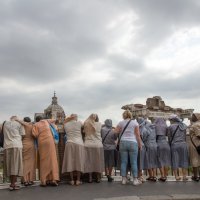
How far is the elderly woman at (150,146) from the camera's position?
10.7 m

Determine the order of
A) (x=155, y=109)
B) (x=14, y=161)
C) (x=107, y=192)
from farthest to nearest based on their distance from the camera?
(x=155, y=109), (x=14, y=161), (x=107, y=192)

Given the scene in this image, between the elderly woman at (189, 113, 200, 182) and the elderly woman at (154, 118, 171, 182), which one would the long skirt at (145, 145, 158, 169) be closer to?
the elderly woman at (154, 118, 171, 182)

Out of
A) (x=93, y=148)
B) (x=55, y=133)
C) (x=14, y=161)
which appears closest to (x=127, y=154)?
(x=93, y=148)

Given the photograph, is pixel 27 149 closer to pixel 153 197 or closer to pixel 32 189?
pixel 32 189

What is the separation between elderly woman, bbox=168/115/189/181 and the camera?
10.8 metres

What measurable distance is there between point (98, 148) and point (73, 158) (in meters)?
0.78

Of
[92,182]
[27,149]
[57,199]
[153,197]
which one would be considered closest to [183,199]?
[153,197]

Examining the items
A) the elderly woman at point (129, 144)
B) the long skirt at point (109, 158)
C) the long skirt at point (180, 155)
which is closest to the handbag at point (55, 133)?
the long skirt at point (109, 158)

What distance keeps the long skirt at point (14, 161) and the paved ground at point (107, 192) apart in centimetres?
46

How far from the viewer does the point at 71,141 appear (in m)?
10.0

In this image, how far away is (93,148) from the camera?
10.2m

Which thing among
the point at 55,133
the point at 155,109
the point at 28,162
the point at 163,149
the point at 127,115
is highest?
the point at 155,109

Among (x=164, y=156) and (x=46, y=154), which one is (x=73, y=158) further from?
(x=164, y=156)

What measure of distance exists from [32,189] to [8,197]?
1.11m
